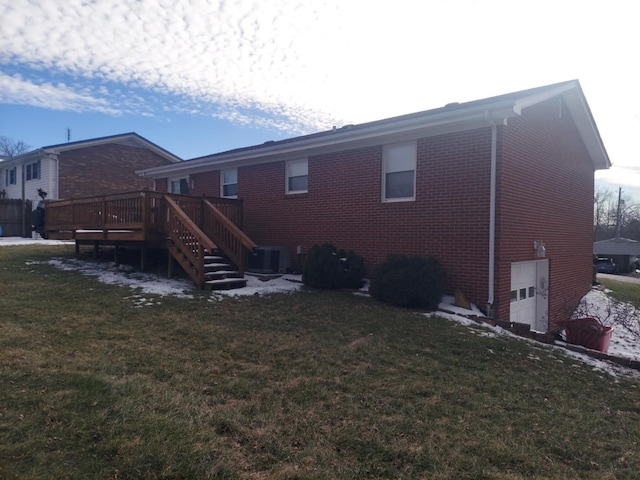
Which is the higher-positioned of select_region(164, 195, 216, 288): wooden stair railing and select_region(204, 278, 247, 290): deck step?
select_region(164, 195, 216, 288): wooden stair railing

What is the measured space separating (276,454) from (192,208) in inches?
346

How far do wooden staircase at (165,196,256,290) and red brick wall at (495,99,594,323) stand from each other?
218 inches

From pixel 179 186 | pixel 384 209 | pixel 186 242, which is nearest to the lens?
pixel 186 242

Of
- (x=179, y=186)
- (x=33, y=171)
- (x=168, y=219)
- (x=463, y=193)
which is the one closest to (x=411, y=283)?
(x=463, y=193)

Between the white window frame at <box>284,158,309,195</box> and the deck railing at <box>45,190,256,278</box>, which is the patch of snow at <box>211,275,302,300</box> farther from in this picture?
the white window frame at <box>284,158,309,195</box>

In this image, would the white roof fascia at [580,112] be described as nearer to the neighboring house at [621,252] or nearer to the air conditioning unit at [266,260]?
the air conditioning unit at [266,260]

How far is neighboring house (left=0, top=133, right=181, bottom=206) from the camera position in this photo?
2312cm

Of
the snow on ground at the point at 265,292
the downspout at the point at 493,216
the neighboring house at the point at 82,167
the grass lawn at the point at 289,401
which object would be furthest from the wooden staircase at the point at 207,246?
the neighboring house at the point at 82,167

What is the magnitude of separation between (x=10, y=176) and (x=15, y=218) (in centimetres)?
565

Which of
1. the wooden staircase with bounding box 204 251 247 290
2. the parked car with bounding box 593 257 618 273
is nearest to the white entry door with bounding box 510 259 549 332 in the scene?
the wooden staircase with bounding box 204 251 247 290

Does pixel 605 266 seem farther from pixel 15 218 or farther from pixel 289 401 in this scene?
pixel 15 218

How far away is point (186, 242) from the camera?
9.84 metres

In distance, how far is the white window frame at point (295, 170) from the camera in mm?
12218

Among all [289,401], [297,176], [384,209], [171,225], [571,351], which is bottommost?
[571,351]
